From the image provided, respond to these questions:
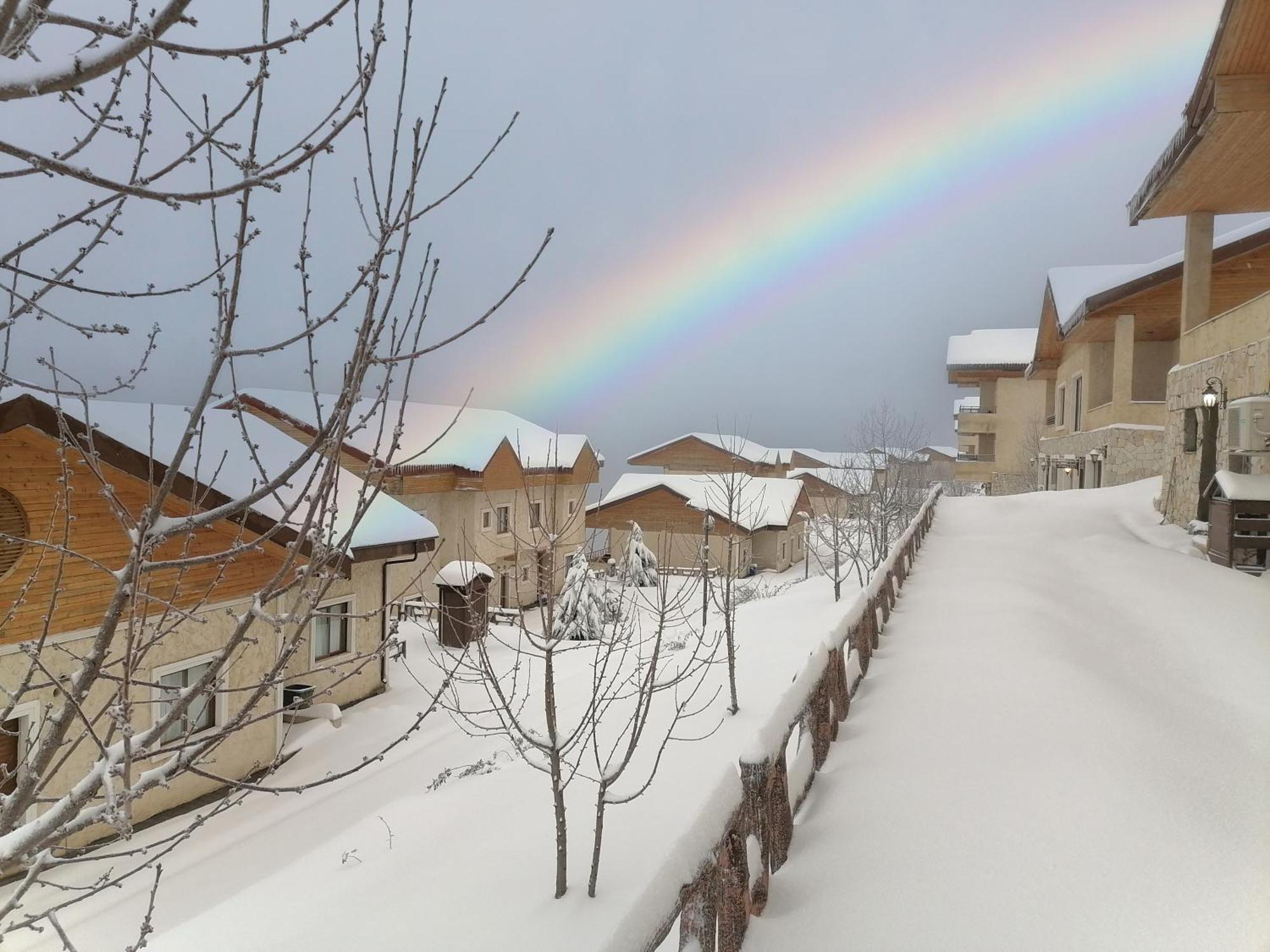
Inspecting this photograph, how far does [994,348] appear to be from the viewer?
3619 cm

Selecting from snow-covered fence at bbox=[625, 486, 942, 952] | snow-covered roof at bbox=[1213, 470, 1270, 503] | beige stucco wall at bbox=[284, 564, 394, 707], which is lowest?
beige stucco wall at bbox=[284, 564, 394, 707]

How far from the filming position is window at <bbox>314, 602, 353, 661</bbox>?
431 inches

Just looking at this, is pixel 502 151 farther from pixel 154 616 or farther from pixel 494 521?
pixel 494 521

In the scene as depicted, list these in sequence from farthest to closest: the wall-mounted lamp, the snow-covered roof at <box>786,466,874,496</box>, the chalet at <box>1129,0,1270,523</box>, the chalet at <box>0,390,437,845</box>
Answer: the snow-covered roof at <box>786,466,874,496</box>, the wall-mounted lamp, the chalet at <box>1129,0,1270,523</box>, the chalet at <box>0,390,437,845</box>

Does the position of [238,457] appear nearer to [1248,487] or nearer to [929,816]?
[929,816]

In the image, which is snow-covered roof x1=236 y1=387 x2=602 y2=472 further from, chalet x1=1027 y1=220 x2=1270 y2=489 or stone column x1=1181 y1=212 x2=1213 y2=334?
chalet x1=1027 y1=220 x2=1270 y2=489

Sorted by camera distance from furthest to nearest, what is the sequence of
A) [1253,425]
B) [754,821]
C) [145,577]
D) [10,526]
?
[1253,425]
[10,526]
[145,577]
[754,821]

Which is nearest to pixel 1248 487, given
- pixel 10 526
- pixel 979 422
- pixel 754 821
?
pixel 754 821

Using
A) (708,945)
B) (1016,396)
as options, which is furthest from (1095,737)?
(1016,396)

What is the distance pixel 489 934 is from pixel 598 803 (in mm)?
1022

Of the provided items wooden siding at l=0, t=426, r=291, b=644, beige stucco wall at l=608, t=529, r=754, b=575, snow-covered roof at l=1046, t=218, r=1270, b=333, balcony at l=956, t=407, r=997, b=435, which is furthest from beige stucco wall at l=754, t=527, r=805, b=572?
wooden siding at l=0, t=426, r=291, b=644

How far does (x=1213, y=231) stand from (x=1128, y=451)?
7198 mm

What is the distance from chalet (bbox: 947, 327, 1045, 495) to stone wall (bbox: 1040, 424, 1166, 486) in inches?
547

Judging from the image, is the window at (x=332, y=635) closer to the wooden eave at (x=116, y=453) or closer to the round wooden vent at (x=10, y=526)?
the wooden eave at (x=116, y=453)
